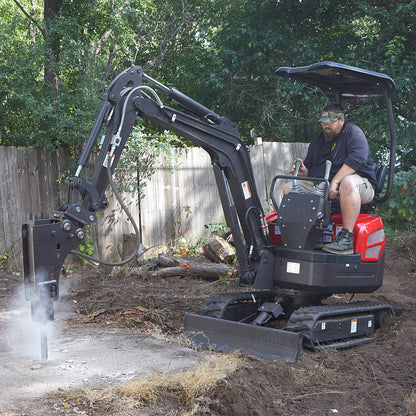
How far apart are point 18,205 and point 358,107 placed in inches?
305

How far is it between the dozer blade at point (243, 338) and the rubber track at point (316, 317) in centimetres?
24

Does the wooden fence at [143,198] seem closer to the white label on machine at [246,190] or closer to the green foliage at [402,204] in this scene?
the green foliage at [402,204]

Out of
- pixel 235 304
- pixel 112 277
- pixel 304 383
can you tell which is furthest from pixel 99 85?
pixel 304 383

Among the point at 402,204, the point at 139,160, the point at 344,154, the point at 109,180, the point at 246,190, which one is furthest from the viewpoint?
the point at 402,204

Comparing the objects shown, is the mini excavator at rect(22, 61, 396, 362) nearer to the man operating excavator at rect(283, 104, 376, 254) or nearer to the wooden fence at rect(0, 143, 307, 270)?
the man operating excavator at rect(283, 104, 376, 254)

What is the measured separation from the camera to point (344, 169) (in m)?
5.52

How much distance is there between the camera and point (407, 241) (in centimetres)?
959

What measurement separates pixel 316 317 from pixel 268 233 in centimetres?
109

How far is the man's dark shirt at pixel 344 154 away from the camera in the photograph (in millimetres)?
5531

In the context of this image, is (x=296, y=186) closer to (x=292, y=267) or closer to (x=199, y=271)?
(x=292, y=267)

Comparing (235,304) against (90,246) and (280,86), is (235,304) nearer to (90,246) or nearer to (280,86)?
(90,246)

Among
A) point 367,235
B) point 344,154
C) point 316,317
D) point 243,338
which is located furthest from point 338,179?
point 243,338

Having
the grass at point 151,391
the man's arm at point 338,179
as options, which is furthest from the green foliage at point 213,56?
the grass at point 151,391

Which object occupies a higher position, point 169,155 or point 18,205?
point 169,155
